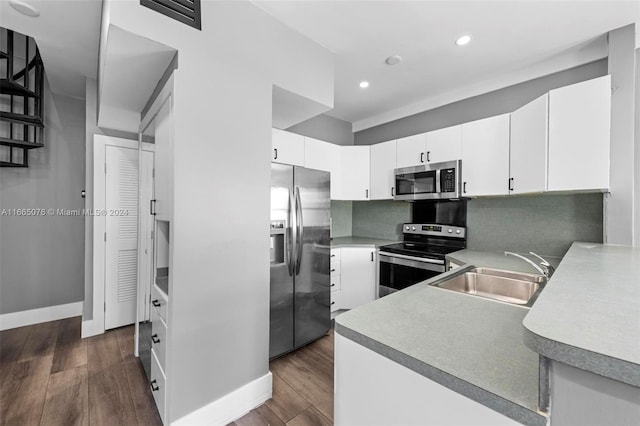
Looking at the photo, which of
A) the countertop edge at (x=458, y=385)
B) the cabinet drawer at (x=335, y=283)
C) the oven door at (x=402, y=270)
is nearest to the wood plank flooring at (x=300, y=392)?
the cabinet drawer at (x=335, y=283)

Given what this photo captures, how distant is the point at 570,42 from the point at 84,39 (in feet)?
13.1

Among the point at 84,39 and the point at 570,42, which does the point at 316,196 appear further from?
the point at 570,42

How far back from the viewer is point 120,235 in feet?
10.0

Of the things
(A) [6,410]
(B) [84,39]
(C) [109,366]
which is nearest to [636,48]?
(B) [84,39]

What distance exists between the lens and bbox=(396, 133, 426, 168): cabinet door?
10.2 feet

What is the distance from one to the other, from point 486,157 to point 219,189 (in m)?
2.48

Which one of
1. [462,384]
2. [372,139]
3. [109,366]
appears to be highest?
[372,139]

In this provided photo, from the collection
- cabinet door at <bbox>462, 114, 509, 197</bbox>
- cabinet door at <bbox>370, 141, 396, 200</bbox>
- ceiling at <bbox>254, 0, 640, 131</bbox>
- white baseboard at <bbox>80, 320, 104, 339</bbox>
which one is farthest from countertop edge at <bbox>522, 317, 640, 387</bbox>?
white baseboard at <bbox>80, 320, 104, 339</bbox>

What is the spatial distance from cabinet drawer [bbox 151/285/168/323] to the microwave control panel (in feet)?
8.89

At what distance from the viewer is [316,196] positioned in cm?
268

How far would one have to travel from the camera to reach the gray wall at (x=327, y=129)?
145 inches

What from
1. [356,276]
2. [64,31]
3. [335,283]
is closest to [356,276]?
[356,276]

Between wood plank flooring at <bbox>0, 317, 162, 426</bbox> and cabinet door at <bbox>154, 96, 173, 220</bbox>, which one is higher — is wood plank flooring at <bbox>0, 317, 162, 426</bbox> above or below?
below

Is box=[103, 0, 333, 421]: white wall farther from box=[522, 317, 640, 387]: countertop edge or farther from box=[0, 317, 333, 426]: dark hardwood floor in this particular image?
box=[522, 317, 640, 387]: countertop edge
